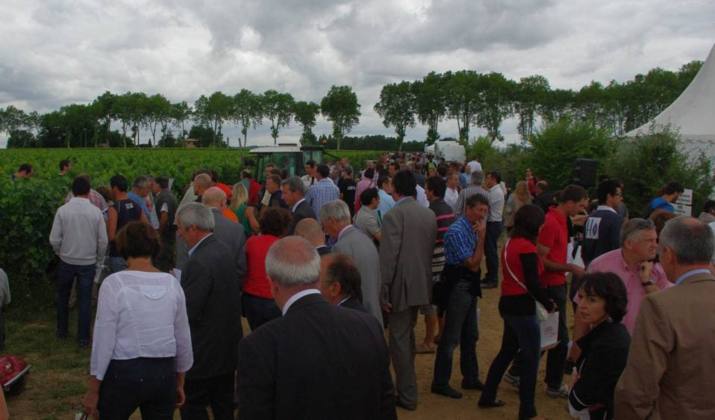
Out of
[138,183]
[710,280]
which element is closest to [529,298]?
[710,280]

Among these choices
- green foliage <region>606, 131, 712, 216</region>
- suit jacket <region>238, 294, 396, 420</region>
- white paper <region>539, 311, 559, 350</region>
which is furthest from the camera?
green foliage <region>606, 131, 712, 216</region>

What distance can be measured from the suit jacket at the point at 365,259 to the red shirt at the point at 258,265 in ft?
2.00

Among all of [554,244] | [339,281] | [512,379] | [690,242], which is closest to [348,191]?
[512,379]

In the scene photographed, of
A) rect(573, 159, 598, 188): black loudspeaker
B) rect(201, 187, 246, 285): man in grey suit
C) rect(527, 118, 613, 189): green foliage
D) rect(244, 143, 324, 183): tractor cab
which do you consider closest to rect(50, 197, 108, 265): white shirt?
rect(201, 187, 246, 285): man in grey suit

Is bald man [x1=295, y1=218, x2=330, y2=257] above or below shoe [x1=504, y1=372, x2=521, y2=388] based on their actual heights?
above

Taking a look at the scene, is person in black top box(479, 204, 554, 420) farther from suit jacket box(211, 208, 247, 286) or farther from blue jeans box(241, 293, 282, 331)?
suit jacket box(211, 208, 247, 286)

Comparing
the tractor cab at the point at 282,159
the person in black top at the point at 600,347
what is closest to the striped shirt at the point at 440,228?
the person in black top at the point at 600,347

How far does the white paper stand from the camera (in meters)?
4.96

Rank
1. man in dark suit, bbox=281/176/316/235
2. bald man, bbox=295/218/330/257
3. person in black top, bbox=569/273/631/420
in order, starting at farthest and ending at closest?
man in dark suit, bbox=281/176/316/235
bald man, bbox=295/218/330/257
person in black top, bbox=569/273/631/420

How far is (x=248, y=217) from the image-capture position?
7508 millimetres

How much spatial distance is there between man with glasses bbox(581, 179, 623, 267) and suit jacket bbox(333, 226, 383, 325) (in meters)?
2.57

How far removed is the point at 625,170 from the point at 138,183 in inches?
455

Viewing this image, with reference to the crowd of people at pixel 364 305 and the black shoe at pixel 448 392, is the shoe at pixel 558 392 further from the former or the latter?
the black shoe at pixel 448 392

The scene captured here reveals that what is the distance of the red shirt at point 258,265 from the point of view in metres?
4.78
